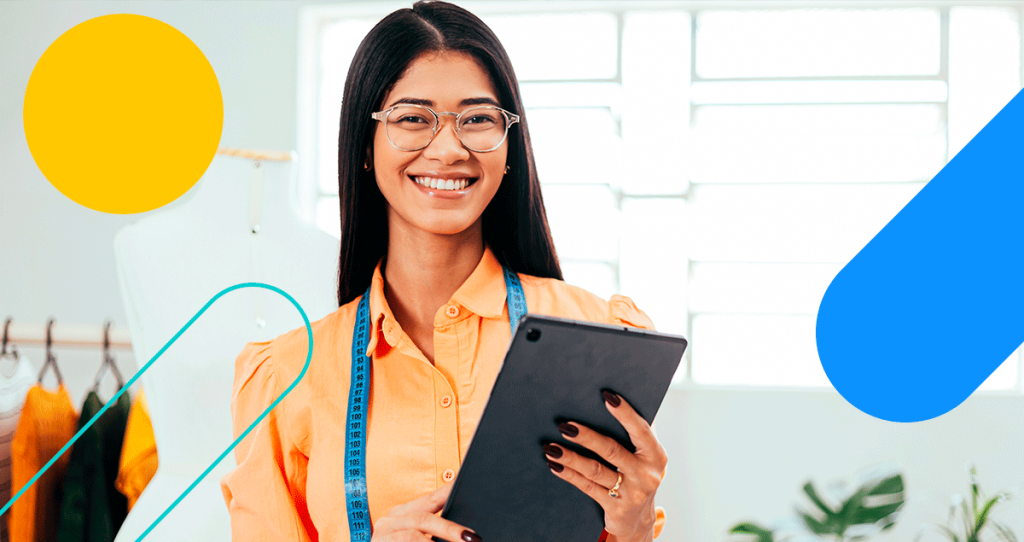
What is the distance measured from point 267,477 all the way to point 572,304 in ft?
1.19

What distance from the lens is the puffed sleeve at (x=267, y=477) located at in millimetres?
759

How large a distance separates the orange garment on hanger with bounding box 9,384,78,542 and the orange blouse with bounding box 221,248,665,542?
0.65 metres

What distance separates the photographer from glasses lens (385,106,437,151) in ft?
2.43

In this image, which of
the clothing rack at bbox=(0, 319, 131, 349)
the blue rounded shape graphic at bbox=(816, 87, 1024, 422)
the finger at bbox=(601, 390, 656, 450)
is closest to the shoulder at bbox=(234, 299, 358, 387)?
the finger at bbox=(601, 390, 656, 450)

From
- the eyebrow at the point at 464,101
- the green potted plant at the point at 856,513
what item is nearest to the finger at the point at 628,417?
the eyebrow at the point at 464,101

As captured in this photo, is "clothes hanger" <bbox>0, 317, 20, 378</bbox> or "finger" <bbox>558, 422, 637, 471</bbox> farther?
"clothes hanger" <bbox>0, 317, 20, 378</bbox>

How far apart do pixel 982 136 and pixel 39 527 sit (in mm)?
2114

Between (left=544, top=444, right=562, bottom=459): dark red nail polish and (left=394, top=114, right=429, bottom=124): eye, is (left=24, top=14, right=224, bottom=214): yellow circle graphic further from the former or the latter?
(left=544, top=444, right=562, bottom=459): dark red nail polish

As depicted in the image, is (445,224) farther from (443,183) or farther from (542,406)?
(542,406)

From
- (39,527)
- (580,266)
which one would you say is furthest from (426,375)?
(580,266)

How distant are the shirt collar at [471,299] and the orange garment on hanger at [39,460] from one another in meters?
0.81

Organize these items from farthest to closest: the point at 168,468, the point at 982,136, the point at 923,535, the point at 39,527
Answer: the point at 923,535 → the point at 982,136 → the point at 39,527 → the point at 168,468

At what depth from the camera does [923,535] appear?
199 centimetres

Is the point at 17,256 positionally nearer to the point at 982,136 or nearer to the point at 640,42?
the point at 640,42
